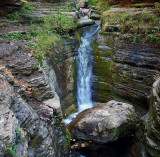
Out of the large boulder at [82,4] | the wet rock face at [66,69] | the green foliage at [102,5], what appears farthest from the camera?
the large boulder at [82,4]

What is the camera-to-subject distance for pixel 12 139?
3.26 m

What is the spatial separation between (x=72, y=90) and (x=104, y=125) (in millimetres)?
3445

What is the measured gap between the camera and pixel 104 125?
7.07 metres

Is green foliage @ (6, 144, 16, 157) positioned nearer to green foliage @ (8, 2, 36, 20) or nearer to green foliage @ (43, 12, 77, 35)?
green foliage @ (43, 12, 77, 35)

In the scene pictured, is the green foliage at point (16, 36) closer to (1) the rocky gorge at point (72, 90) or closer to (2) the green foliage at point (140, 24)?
(1) the rocky gorge at point (72, 90)

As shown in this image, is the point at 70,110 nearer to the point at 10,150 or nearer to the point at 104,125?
the point at 104,125

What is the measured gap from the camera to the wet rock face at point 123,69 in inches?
315

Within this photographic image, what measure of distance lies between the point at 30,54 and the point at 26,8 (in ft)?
21.8

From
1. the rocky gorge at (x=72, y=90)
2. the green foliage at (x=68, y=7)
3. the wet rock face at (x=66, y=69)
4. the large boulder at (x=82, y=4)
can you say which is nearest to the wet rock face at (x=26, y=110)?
the rocky gorge at (x=72, y=90)

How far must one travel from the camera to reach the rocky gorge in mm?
4535

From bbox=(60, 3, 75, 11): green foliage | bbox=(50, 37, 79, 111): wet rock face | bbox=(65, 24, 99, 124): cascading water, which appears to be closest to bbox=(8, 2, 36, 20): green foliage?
bbox=(60, 3, 75, 11): green foliage

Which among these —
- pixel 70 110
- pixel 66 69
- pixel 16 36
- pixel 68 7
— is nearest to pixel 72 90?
pixel 70 110

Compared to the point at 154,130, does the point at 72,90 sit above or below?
below

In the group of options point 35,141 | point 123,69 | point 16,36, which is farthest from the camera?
point 123,69
